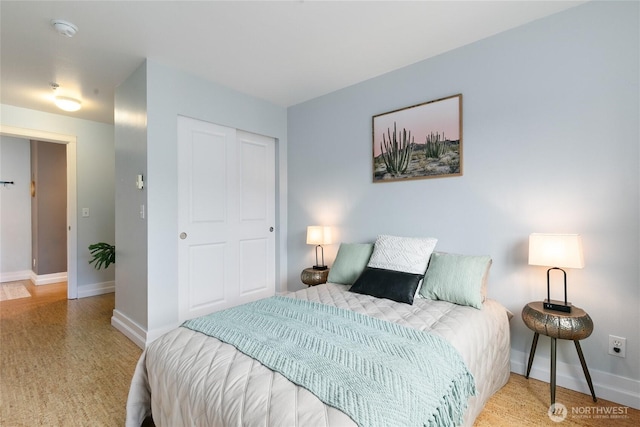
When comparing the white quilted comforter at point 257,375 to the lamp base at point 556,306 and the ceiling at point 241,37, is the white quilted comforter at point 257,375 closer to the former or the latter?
the lamp base at point 556,306

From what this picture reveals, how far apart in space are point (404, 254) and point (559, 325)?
102 cm

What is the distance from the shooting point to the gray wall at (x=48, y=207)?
4820 mm

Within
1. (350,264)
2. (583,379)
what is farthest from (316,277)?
(583,379)

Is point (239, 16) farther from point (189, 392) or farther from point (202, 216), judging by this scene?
point (189, 392)

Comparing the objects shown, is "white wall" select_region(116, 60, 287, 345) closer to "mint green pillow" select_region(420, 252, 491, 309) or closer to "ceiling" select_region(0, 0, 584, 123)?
"ceiling" select_region(0, 0, 584, 123)

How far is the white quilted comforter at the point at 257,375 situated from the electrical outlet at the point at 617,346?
1.86 feet

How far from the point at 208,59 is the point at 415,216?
2292 millimetres

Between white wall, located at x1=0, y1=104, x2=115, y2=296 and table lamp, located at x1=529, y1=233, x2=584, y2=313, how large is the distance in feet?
16.6

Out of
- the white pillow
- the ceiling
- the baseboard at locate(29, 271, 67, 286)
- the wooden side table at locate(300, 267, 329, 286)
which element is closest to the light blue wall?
the ceiling

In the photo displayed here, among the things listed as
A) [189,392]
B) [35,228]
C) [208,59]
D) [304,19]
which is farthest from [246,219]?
[35,228]

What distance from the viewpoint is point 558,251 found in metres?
1.76

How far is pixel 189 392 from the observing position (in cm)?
121

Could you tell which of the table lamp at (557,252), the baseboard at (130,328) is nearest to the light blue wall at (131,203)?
the baseboard at (130,328)

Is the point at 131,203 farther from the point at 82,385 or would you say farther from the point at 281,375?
the point at 281,375
